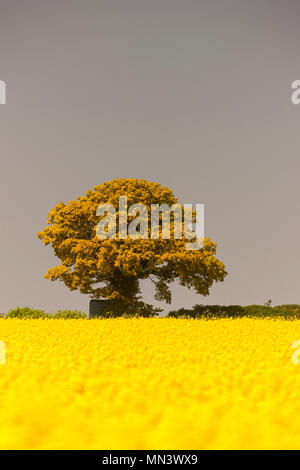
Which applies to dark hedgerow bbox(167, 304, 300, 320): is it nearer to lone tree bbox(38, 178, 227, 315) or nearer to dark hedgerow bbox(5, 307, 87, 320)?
lone tree bbox(38, 178, 227, 315)

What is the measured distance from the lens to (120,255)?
2769 centimetres

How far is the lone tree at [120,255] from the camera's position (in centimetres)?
2795

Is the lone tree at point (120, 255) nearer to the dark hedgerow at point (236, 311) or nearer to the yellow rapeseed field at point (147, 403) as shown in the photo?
the dark hedgerow at point (236, 311)
